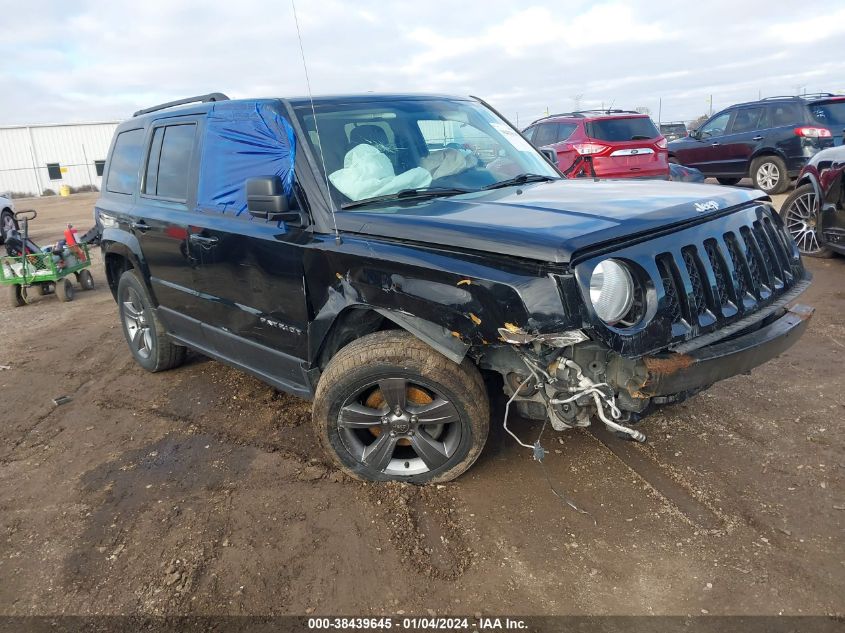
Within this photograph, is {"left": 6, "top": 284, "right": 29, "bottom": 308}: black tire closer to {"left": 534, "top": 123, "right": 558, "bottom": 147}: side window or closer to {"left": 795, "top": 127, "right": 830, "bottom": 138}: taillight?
{"left": 534, "top": 123, "right": 558, "bottom": 147}: side window

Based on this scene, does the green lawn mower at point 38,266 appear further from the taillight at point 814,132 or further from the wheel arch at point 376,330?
the taillight at point 814,132

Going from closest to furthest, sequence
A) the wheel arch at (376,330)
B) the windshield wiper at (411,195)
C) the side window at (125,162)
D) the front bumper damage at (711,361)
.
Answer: the front bumper damage at (711,361), the wheel arch at (376,330), the windshield wiper at (411,195), the side window at (125,162)

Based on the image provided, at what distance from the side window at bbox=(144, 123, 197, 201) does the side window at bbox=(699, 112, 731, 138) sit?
12488 mm

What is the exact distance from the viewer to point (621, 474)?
3266 millimetres

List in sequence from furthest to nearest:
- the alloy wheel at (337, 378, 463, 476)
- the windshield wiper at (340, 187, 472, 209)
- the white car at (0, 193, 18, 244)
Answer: the white car at (0, 193, 18, 244), the windshield wiper at (340, 187, 472, 209), the alloy wheel at (337, 378, 463, 476)

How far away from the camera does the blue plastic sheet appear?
3.34 meters

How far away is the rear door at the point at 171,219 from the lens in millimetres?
4062

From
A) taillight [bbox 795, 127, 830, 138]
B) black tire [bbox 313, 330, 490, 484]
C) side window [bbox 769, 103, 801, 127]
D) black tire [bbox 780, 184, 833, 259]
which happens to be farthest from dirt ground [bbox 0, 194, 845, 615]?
side window [bbox 769, 103, 801, 127]

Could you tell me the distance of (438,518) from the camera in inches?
118

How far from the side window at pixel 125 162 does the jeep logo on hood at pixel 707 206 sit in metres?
3.94

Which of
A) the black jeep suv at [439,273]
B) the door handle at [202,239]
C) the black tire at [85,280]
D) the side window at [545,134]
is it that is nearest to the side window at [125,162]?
the black jeep suv at [439,273]

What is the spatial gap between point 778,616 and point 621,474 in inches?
41.2

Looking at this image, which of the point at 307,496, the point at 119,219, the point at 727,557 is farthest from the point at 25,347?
the point at 727,557

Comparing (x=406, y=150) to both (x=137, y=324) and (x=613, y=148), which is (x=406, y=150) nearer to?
(x=137, y=324)
